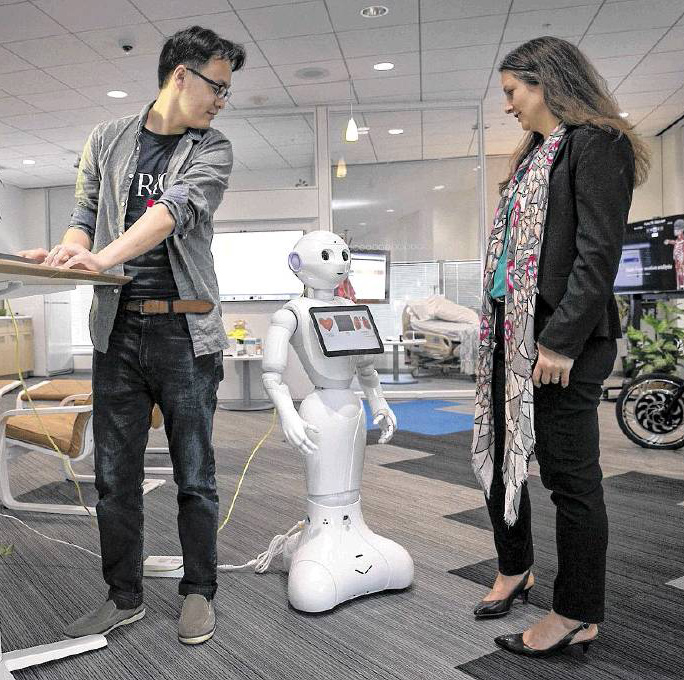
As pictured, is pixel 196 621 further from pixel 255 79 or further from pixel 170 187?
pixel 255 79

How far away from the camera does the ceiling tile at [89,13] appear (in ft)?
14.5

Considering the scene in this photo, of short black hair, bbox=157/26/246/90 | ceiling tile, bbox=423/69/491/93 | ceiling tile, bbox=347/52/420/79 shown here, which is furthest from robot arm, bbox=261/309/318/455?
A: ceiling tile, bbox=423/69/491/93

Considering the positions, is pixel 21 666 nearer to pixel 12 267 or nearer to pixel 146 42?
pixel 12 267

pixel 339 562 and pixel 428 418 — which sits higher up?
pixel 339 562

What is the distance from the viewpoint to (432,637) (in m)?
1.78

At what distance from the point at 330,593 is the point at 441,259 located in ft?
16.9

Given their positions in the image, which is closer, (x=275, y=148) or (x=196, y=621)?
(x=196, y=621)

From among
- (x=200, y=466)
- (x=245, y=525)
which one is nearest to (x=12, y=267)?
(x=200, y=466)

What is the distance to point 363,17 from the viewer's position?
4773 mm

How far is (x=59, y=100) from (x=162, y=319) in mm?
5495

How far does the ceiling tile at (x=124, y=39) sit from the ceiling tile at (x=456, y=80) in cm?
235

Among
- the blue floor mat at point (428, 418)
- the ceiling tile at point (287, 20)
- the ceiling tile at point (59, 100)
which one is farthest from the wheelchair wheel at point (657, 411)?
the ceiling tile at point (59, 100)

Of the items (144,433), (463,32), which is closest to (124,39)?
(463,32)

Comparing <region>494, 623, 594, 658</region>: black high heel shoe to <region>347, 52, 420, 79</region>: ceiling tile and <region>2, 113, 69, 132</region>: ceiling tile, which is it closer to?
<region>347, 52, 420, 79</region>: ceiling tile
